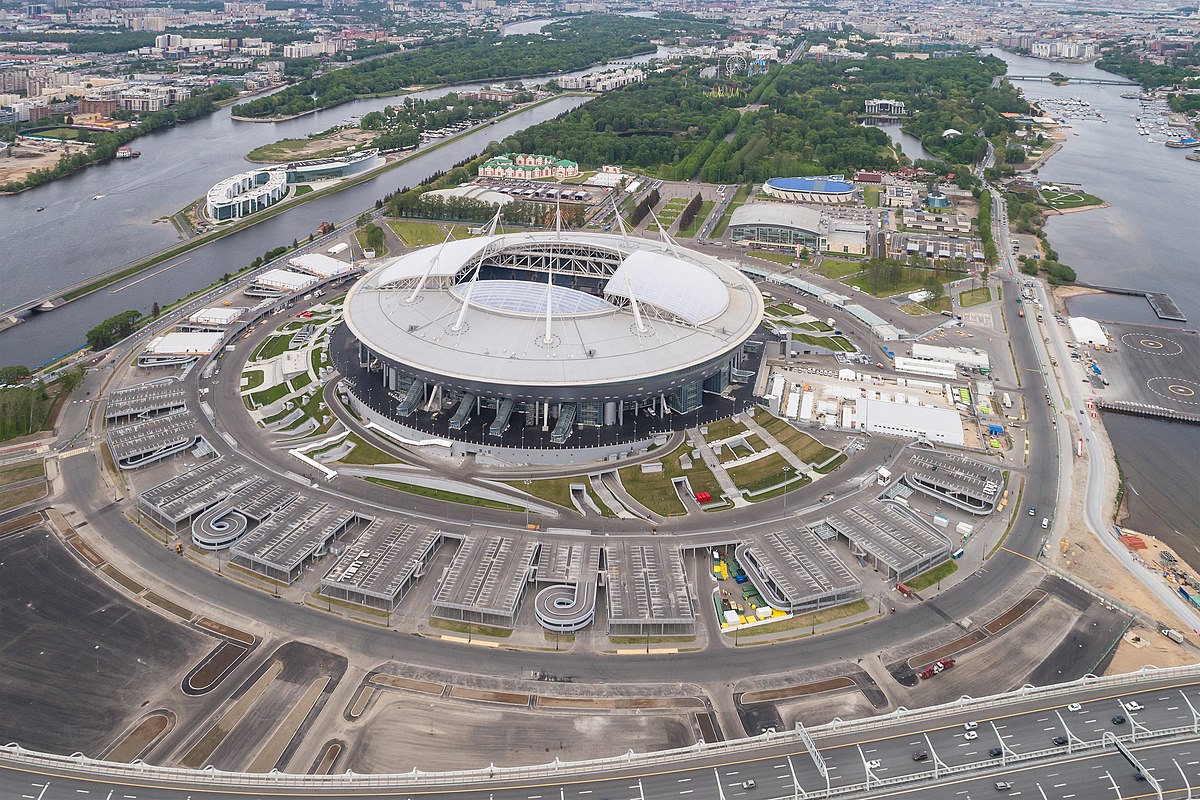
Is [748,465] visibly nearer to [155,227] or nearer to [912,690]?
[912,690]

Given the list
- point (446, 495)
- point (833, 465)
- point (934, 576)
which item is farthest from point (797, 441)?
point (446, 495)

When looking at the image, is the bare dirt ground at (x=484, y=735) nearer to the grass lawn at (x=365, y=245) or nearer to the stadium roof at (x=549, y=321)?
the stadium roof at (x=549, y=321)

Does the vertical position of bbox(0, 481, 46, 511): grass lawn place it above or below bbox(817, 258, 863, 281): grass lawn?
below

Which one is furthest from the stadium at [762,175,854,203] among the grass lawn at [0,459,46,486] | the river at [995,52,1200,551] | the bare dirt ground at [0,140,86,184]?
the bare dirt ground at [0,140,86,184]

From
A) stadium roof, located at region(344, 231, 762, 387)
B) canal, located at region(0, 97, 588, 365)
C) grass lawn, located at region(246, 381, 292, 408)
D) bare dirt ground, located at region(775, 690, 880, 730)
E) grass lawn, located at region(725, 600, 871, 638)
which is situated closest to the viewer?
bare dirt ground, located at region(775, 690, 880, 730)

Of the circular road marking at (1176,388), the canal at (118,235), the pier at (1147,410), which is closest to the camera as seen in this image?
the pier at (1147,410)

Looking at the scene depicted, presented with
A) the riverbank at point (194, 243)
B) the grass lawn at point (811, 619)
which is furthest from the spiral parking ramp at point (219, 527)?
the riverbank at point (194, 243)

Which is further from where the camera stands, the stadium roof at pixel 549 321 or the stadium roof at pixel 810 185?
the stadium roof at pixel 810 185

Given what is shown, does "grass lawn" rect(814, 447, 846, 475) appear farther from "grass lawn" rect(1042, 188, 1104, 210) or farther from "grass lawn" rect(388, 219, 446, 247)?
"grass lawn" rect(1042, 188, 1104, 210)
